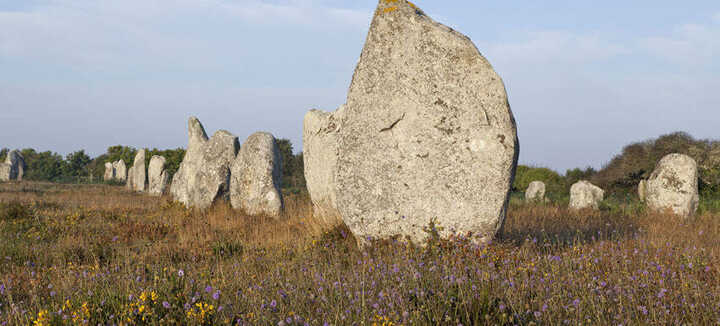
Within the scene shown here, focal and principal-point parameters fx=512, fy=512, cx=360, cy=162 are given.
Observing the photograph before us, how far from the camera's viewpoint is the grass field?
3.93 metres

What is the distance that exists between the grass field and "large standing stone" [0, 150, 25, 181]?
40.1m

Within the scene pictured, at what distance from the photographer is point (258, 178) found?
541 inches

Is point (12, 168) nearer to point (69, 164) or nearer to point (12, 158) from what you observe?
point (12, 158)

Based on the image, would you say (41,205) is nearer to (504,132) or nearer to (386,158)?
(386,158)

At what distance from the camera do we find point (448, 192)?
6.69 metres

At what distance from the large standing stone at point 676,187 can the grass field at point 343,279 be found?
253cm

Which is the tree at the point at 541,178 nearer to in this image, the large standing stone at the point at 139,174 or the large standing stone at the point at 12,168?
the large standing stone at the point at 139,174

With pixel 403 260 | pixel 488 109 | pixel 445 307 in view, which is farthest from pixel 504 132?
pixel 445 307

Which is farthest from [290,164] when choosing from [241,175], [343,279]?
[343,279]

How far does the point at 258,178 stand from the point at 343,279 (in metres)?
9.13

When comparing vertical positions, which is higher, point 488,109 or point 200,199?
point 488,109

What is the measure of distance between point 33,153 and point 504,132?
76.9 m

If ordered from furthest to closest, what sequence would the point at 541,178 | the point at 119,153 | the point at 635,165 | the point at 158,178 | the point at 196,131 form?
the point at 119,153, the point at 541,178, the point at 635,165, the point at 158,178, the point at 196,131

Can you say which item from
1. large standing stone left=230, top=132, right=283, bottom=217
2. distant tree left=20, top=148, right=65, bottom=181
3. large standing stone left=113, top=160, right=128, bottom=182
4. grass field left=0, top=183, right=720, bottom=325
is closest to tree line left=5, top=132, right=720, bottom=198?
large standing stone left=230, top=132, right=283, bottom=217
